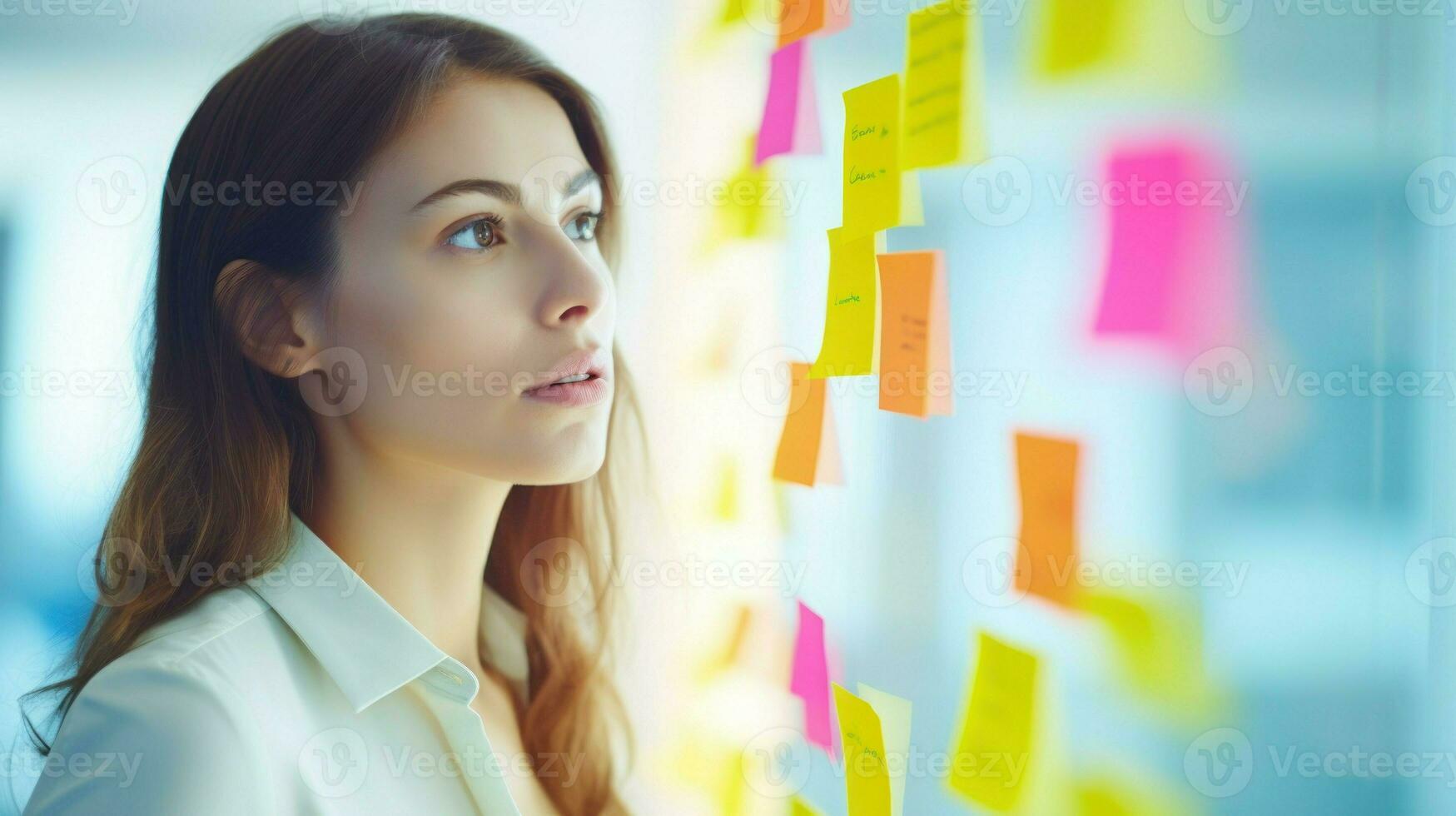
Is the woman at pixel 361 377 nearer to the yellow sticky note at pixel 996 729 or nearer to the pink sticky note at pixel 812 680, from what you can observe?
the pink sticky note at pixel 812 680

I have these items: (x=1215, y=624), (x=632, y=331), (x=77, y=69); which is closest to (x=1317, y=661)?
(x=1215, y=624)

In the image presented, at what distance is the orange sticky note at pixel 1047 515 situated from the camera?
609 mm

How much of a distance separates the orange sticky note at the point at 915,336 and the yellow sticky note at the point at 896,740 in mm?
240

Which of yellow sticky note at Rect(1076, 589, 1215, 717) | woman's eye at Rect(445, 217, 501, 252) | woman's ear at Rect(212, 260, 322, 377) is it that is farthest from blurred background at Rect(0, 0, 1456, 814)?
woman's ear at Rect(212, 260, 322, 377)

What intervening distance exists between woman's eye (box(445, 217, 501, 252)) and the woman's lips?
0.13 meters

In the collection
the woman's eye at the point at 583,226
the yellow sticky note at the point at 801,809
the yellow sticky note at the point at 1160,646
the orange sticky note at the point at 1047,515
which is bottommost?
the yellow sticky note at the point at 801,809

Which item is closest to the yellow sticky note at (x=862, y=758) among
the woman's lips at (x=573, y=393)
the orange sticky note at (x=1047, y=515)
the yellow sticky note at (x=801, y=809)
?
the yellow sticky note at (x=801, y=809)

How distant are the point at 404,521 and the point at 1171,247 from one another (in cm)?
69

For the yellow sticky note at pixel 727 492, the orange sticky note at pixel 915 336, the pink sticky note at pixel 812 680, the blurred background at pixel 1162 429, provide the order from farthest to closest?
the yellow sticky note at pixel 727 492, the pink sticky note at pixel 812 680, the orange sticky note at pixel 915 336, the blurred background at pixel 1162 429

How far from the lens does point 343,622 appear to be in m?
0.82

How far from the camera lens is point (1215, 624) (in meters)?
0.53

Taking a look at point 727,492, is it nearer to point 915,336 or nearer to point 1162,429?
point 915,336

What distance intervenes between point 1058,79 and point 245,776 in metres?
0.70

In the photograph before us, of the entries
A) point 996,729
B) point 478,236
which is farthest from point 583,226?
point 996,729
